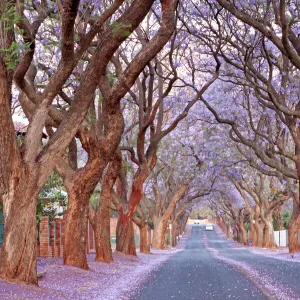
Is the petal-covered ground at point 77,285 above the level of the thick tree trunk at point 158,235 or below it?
below

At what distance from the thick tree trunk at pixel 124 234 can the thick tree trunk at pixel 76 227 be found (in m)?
8.69

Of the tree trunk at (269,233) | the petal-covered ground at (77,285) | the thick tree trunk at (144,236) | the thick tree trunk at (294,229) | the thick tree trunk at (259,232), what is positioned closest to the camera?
the petal-covered ground at (77,285)

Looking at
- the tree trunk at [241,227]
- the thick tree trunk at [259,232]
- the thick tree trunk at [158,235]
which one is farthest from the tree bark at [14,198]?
the tree trunk at [241,227]

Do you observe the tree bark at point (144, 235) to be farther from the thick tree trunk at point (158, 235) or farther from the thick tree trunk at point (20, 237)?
the thick tree trunk at point (20, 237)

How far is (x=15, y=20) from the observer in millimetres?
10633

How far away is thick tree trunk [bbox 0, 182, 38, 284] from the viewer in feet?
37.1

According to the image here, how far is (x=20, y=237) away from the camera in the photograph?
11.3 meters

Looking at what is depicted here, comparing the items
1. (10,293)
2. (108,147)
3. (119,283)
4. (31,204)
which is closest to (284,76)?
(108,147)

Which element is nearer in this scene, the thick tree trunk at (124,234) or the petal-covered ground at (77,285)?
the petal-covered ground at (77,285)

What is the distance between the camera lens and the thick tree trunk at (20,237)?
37.1ft

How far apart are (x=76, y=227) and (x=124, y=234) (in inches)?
387

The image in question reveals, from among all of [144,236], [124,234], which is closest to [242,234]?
[144,236]

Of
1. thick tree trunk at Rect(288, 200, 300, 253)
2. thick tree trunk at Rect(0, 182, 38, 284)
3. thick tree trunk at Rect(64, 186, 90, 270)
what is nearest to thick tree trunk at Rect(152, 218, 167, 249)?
thick tree trunk at Rect(288, 200, 300, 253)

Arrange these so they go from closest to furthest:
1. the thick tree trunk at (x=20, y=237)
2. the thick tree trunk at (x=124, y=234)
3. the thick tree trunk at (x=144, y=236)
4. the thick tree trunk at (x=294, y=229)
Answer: the thick tree trunk at (x=20, y=237)
the thick tree trunk at (x=124, y=234)
the thick tree trunk at (x=294, y=229)
the thick tree trunk at (x=144, y=236)
